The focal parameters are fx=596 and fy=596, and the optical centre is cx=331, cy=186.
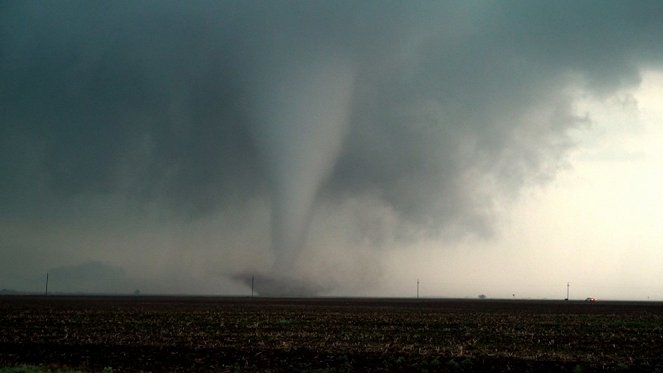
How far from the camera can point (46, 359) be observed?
95.1 ft

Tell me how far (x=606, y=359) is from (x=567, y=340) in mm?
9561

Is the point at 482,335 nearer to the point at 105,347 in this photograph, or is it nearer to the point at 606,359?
the point at 606,359

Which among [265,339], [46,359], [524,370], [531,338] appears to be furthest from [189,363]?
[531,338]

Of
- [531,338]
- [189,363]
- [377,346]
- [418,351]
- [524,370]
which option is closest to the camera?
[524,370]

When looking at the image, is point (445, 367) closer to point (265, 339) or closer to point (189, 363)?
point (189, 363)

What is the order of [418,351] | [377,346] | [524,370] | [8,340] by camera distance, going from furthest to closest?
[8,340]
[377,346]
[418,351]
[524,370]

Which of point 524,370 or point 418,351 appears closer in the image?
point 524,370

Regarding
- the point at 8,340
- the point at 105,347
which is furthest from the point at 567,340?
the point at 8,340

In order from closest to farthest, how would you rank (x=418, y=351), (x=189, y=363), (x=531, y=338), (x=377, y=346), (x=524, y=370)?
(x=524, y=370) → (x=189, y=363) → (x=418, y=351) → (x=377, y=346) → (x=531, y=338)

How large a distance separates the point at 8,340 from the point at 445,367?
88.1 feet

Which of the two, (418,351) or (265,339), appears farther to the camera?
(265,339)

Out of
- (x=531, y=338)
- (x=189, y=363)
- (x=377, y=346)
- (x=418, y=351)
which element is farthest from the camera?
(x=531, y=338)

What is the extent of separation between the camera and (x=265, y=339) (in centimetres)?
3753

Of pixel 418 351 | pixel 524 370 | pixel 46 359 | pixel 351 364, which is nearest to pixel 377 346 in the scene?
pixel 418 351
